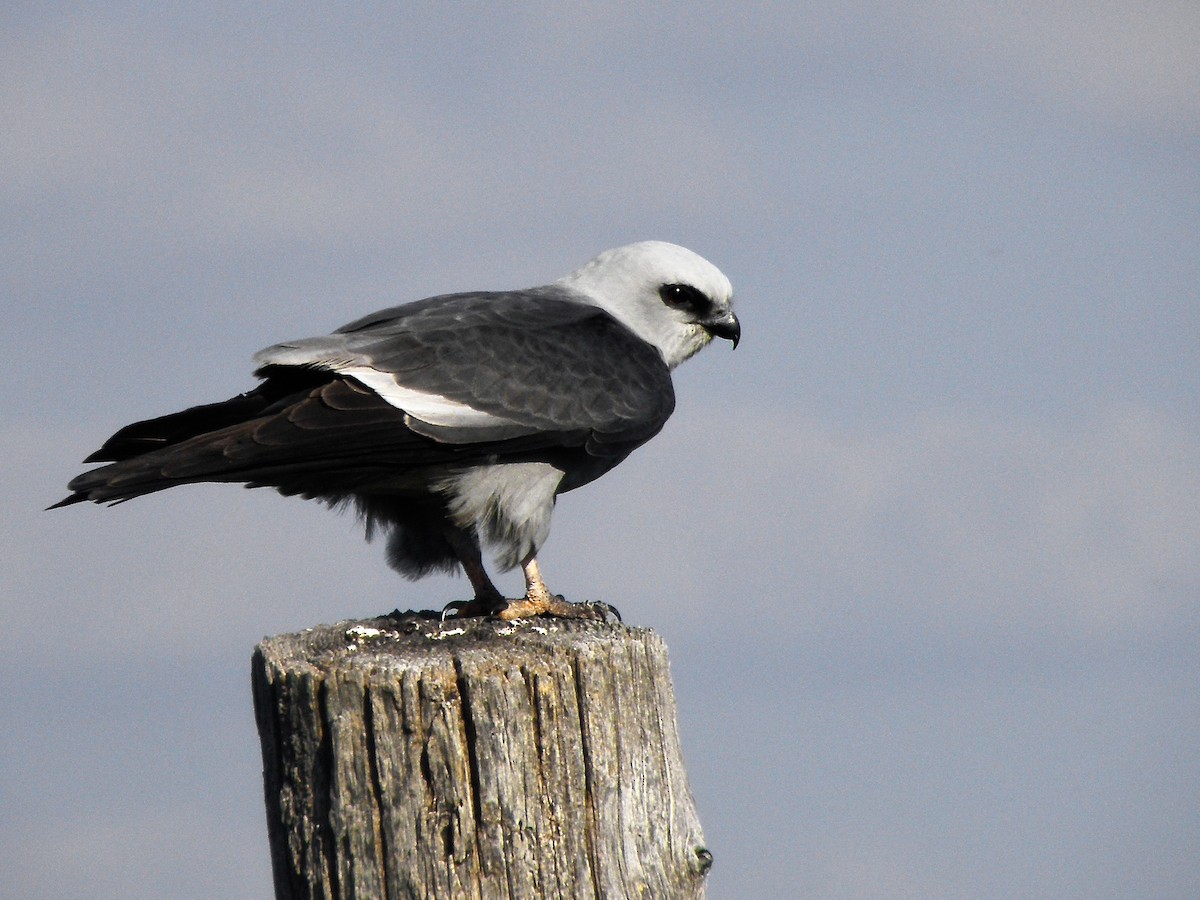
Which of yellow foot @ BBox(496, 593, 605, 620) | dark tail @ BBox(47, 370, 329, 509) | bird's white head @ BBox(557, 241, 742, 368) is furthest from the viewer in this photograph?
bird's white head @ BBox(557, 241, 742, 368)

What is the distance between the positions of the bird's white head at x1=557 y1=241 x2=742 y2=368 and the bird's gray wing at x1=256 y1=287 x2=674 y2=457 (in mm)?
818

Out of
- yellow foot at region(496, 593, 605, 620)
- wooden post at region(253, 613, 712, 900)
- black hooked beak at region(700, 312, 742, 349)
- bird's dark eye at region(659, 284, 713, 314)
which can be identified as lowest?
wooden post at region(253, 613, 712, 900)

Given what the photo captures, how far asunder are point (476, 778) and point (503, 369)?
310 centimetres

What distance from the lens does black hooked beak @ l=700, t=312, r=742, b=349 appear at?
8.49 metres

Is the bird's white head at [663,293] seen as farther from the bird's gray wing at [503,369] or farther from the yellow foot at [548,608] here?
the yellow foot at [548,608]

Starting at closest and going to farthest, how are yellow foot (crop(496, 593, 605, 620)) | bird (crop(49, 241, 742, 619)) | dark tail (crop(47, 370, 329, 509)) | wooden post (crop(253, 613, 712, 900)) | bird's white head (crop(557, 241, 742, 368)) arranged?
wooden post (crop(253, 613, 712, 900)) → dark tail (crop(47, 370, 329, 509)) → bird (crop(49, 241, 742, 619)) → yellow foot (crop(496, 593, 605, 620)) → bird's white head (crop(557, 241, 742, 368))

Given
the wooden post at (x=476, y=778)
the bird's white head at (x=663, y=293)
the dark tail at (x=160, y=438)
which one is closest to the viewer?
the wooden post at (x=476, y=778)

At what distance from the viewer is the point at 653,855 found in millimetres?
4336

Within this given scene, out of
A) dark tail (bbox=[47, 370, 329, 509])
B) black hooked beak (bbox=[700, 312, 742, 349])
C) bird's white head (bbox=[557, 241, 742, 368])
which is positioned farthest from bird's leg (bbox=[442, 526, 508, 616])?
black hooked beak (bbox=[700, 312, 742, 349])

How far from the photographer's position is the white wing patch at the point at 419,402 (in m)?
6.38

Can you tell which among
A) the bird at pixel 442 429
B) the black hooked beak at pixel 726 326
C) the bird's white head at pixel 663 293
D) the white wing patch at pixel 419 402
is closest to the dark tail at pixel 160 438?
the bird at pixel 442 429

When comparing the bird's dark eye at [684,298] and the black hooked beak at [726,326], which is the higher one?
the bird's dark eye at [684,298]

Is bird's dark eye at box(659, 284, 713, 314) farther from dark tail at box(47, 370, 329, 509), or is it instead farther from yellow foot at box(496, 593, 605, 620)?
dark tail at box(47, 370, 329, 509)

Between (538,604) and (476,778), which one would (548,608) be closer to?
(538,604)
